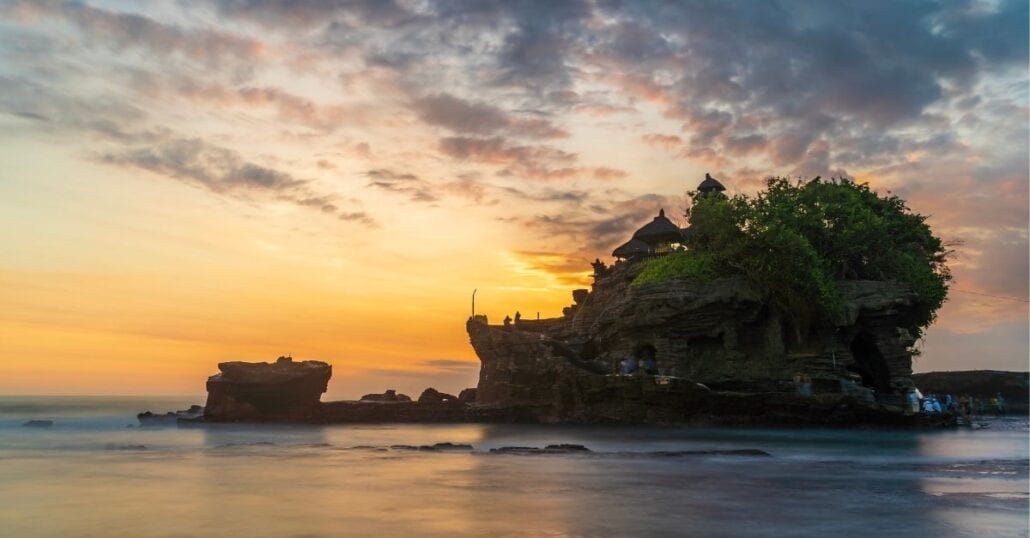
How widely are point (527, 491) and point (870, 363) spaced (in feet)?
128

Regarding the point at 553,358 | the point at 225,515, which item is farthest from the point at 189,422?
the point at 225,515

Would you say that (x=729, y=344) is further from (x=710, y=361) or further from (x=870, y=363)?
(x=870, y=363)

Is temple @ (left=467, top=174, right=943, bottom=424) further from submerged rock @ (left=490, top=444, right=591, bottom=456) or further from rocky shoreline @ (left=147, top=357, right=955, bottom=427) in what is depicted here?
submerged rock @ (left=490, top=444, right=591, bottom=456)

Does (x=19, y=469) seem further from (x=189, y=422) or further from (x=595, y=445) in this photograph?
(x=189, y=422)

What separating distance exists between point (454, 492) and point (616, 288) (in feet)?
123

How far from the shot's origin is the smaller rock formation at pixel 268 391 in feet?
162

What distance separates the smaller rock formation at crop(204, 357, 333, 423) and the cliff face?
13.2 m

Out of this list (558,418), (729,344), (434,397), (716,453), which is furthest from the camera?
(434,397)

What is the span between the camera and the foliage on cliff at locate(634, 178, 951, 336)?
43.6 m

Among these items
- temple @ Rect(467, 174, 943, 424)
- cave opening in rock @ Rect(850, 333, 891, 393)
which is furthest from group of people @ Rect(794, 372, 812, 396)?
cave opening in rock @ Rect(850, 333, 891, 393)

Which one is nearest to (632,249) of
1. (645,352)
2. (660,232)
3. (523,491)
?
(660,232)

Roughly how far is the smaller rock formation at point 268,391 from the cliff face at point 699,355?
1318 cm

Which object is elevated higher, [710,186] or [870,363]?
[710,186]

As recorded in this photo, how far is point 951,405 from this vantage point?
156 feet
